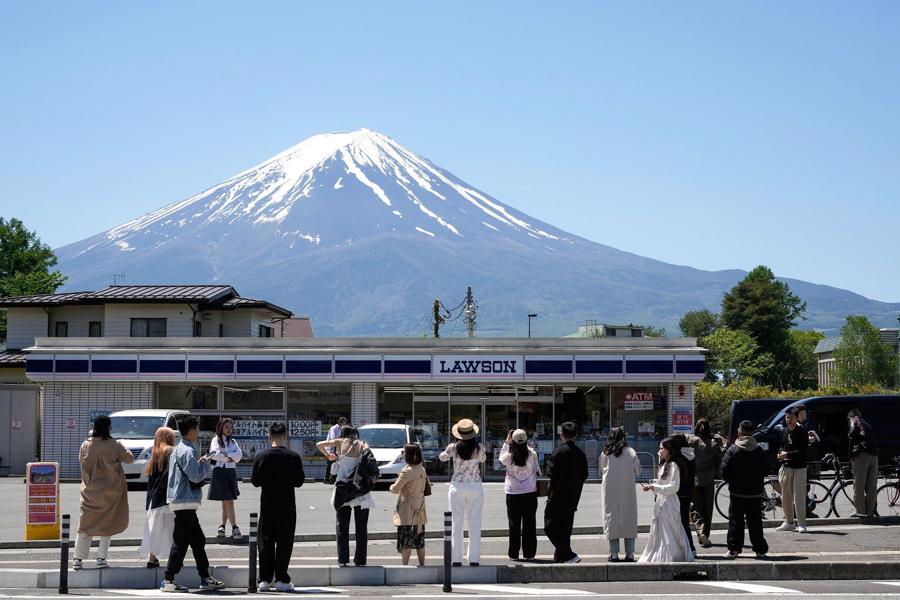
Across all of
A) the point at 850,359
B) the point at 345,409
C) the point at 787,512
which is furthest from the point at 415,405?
the point at 850,359

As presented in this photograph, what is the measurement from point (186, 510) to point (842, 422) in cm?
1949

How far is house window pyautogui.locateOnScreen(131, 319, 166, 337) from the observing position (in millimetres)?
44281

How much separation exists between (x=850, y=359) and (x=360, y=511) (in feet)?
380

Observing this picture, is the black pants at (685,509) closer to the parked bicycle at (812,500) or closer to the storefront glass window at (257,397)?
the parked bicycle at (812,500)

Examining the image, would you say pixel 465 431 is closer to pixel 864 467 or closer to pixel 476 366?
pixel 864 467

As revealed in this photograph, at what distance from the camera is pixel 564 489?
14.5 metres

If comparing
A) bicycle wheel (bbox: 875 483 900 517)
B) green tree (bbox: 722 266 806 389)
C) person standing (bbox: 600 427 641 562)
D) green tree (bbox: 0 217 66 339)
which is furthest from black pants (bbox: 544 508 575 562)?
green tree (bbox: 722 266 806 389)

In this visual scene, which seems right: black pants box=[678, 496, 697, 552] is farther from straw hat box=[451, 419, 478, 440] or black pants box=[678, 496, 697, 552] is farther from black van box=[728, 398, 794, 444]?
black van box=[728, 398, 794, 444]

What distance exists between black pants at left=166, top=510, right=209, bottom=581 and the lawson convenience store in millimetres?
21758

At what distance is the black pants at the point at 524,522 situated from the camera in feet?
47.3

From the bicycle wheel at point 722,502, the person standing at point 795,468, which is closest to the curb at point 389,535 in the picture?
the bicycle wheel at point 722,502

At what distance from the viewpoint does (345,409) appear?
34.9 metres

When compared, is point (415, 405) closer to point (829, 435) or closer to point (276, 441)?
point (829, 435)

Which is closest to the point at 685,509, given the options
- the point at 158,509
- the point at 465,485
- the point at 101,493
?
the point at 465,485
